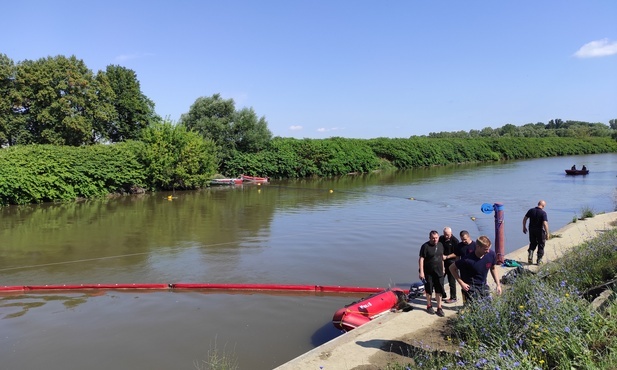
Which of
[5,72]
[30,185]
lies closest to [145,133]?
[30,185]

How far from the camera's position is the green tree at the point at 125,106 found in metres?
51.0

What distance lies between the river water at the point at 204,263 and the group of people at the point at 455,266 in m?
2.25

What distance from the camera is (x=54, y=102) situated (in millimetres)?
41312

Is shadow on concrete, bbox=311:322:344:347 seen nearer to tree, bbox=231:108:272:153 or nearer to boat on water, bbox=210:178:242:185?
boat on water, bbox=210:178:242:185

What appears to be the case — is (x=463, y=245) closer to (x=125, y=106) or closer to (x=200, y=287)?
(x=200, y=287)

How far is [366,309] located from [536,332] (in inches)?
157

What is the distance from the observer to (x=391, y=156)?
6681 centimetres

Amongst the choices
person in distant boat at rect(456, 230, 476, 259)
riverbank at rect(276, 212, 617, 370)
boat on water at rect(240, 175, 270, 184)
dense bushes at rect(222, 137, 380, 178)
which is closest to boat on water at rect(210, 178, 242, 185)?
boat on water at rect(240, 175, 270, 184)

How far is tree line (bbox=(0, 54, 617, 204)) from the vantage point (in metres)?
31.0

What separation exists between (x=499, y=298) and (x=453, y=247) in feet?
8.75

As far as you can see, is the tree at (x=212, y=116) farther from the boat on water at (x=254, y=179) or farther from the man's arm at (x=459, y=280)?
the man's arm at (x=459, y=280)

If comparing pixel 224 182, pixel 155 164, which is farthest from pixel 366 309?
pixel 224 182

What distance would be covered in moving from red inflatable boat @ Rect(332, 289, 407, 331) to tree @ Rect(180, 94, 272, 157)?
127 ft

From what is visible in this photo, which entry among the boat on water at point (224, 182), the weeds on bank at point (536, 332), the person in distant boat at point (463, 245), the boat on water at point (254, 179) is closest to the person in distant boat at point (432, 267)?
the person in distant boat at point (463, 245)
